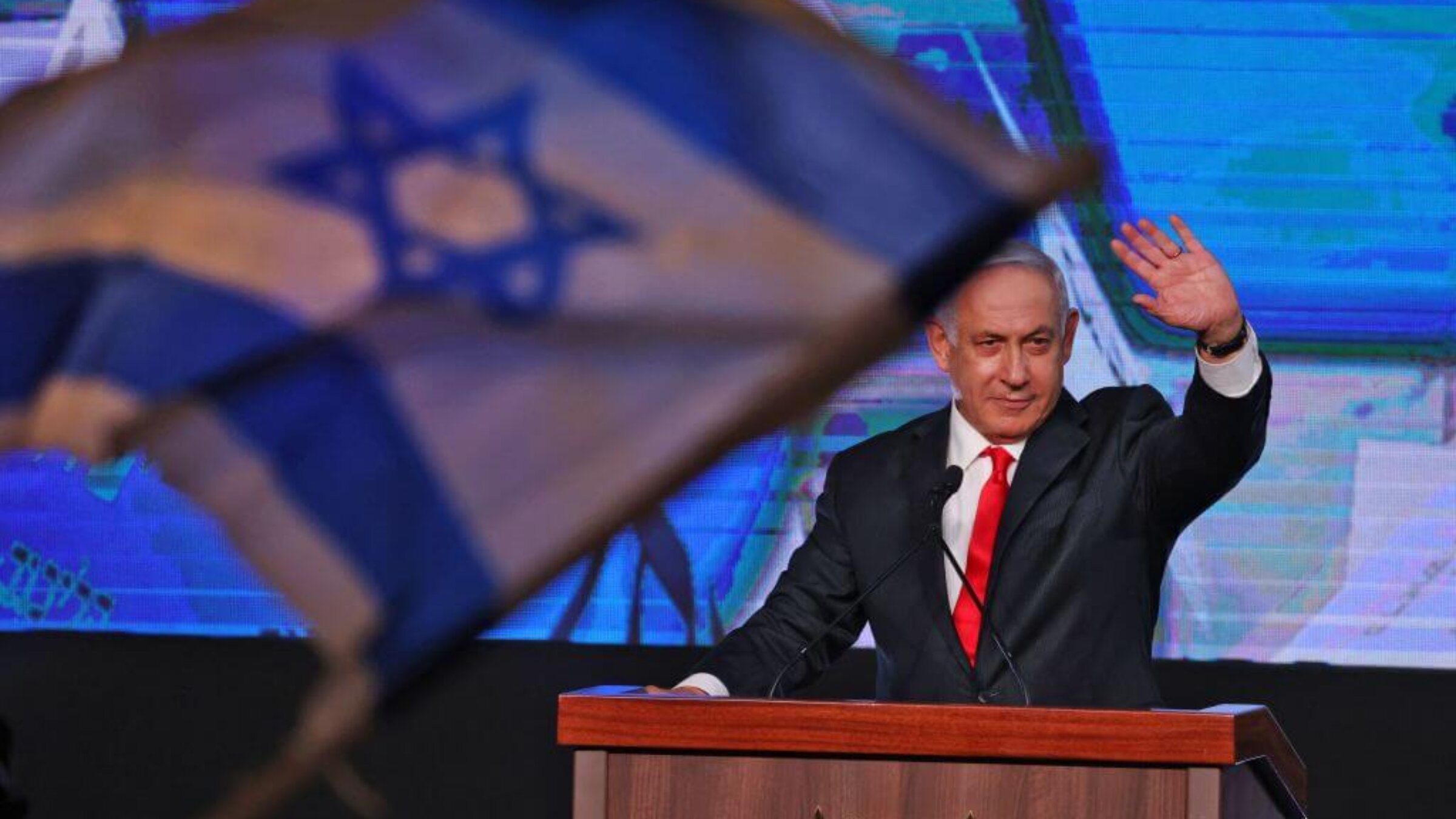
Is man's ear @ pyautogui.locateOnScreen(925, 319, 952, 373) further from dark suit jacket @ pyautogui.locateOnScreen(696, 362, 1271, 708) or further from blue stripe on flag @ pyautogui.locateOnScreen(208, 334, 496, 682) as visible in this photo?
blue stripe on flag @ pyautogui.locateOnScreen(208, 334, 496, 682)

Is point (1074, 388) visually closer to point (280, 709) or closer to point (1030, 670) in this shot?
point (1030, 670)

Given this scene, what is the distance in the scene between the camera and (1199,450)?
2.40 m

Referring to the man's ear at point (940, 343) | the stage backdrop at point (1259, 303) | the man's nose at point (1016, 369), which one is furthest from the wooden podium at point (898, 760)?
the stage backdrop at point (1259, 303)

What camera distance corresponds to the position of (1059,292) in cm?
254

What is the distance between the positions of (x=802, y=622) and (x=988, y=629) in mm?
261

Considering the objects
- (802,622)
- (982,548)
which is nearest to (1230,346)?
(982,548)

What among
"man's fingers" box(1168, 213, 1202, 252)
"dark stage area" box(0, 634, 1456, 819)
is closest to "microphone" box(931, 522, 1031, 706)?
"man's fingers" box(1168, 213, 1202, 252)

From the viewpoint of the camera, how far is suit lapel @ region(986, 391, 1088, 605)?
2.51 metres

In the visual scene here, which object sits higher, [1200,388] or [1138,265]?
[1138,265]

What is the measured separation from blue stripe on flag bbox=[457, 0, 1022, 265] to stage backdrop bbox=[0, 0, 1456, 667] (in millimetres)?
2386

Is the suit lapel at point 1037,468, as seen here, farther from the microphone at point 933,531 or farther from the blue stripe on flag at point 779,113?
the blue stripe on flag at point 779,113

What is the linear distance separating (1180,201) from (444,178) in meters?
2.64

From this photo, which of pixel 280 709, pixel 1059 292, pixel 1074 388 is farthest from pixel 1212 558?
pixel 280 709

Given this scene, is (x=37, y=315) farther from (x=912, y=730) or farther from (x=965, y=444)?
(x=965, y=444)
